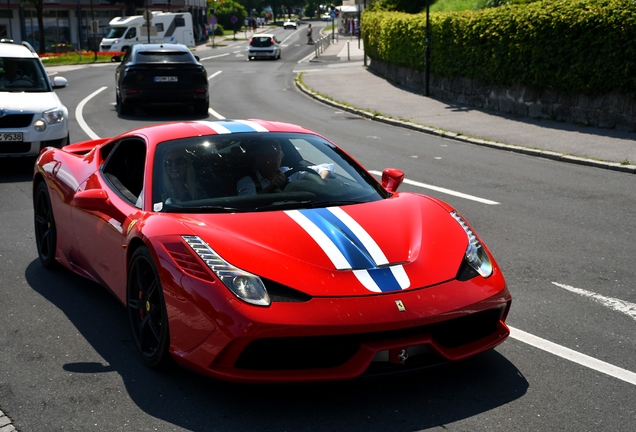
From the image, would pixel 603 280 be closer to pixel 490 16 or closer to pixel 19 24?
pixel 490 16

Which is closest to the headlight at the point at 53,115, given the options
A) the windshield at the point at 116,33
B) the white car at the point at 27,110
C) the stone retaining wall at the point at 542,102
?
the white car at the point at 27,110

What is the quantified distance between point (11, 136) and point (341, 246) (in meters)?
8.73

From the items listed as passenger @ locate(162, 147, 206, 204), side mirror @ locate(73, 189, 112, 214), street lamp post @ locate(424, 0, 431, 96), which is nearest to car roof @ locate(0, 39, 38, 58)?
side mirror @ locate(73, 189, 112, 214)

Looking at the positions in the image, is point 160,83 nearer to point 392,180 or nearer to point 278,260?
point 392,180

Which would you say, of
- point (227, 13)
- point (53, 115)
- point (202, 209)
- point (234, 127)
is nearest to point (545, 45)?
point (53, 115)

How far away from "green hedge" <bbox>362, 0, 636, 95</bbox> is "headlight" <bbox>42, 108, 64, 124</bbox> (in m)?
9.93

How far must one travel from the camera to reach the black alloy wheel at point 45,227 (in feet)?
23.1

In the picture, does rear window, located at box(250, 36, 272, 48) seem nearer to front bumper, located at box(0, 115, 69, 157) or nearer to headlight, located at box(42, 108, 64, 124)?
headlight, located at box(42, 108, 64, 124)

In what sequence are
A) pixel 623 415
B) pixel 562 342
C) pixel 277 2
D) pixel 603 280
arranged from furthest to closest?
1. pixel 277 2
2. pixel 603 280
3. pixel 562 342
4. pixel 623 415

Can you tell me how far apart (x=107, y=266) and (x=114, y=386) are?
3.90 ft

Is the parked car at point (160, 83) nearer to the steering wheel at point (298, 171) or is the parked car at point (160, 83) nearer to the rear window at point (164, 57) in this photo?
the rear window at point (164, 57)

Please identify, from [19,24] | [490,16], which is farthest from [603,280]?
[19,24]

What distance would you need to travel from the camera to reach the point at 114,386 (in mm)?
4707

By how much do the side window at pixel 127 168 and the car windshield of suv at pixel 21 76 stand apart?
765cm
